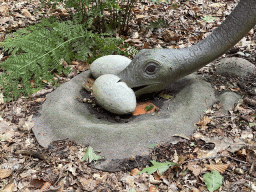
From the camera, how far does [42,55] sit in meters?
3.84

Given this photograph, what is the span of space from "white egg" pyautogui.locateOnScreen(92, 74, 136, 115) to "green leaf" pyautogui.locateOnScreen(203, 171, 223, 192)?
4.37 feet

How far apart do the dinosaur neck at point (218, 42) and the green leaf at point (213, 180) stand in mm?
1552

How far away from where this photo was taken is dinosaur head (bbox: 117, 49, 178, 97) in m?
3.38

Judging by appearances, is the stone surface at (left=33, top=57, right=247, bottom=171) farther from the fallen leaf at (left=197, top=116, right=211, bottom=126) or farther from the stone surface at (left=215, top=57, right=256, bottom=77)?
the stone surface at (left=215, top=57, right=256, bottom=77)

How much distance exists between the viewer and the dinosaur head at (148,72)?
3.38 metres

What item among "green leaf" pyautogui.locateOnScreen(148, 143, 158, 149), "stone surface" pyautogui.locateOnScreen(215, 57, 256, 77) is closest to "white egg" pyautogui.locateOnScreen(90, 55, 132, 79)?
"green leaf" pyautogui.locateOnScreen(148, 143, 158, 149)

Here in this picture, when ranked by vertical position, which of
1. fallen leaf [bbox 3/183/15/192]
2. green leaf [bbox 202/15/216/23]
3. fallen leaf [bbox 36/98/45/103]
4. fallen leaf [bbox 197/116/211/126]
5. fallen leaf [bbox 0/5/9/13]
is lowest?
fallen leaf [bbox 3/183/15/192]

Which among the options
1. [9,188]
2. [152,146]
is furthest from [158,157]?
[9,188]

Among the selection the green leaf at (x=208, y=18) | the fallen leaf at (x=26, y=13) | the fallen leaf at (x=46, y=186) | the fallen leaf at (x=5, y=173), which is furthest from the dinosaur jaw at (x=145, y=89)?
the fallen leaf at (x=26, y=13)

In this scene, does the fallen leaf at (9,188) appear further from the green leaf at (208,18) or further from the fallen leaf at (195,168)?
the green leaf at (208,18)

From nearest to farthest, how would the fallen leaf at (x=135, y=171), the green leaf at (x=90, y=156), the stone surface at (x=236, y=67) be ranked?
the fallen leaf at (x=135, y=171), the green leaf at (x=90, y=156), the stone surface at (x=236, y=67)

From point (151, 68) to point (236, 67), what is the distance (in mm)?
1587

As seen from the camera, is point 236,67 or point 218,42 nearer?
point 218,42

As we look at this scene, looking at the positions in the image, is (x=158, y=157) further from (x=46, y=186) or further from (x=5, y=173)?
(x=5, y=173)
